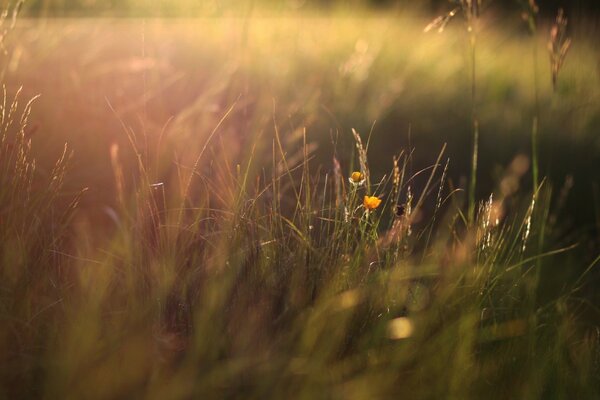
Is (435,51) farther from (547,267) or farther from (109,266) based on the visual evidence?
(109,266)

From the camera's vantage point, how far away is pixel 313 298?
5.54ft

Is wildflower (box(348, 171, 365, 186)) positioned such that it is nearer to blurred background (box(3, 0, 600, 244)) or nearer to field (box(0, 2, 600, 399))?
field (box(0, 2, 600, 399))

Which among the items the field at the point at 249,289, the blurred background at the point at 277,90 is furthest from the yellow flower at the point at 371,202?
the blurred background at the point at 277,90

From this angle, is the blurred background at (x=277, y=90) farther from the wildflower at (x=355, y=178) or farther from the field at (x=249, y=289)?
the wildflower at (x=355, y=178)

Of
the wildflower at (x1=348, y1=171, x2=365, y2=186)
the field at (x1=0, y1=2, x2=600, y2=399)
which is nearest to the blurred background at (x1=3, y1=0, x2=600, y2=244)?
the field at (x1=0, y1=2, x2=600, y2=399)

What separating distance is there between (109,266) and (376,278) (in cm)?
57

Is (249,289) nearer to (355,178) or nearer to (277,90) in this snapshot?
(355,178)

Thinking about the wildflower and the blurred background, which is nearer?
the wildflower

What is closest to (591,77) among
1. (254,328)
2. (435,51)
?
(435,51)

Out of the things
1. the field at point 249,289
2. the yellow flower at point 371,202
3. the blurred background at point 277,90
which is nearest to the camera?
the field at point 249,289

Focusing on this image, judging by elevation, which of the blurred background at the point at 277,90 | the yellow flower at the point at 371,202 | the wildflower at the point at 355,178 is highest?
the wildflower at the point at 355,178

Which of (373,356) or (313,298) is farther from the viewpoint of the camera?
(313,298)

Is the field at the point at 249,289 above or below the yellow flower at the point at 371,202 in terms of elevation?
below

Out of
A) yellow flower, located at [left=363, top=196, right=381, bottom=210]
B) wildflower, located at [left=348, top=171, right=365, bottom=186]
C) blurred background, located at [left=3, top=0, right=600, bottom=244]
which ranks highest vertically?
wildflower, located at [left=348, top=171, right=365, bottom=186]
